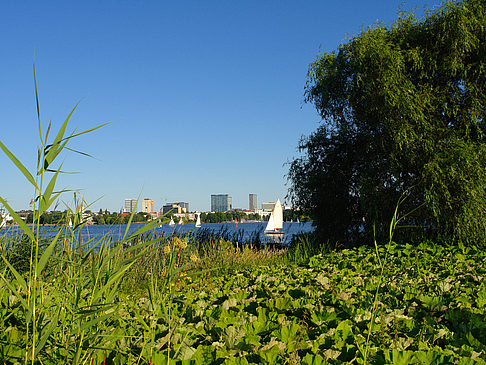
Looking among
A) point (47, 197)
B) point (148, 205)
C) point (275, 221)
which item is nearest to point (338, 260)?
point (148, 205)

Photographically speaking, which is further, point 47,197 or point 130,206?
point 130,206

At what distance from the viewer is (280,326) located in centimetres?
228

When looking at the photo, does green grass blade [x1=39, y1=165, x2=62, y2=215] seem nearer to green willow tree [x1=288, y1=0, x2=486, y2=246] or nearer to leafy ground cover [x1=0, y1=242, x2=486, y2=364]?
leafy ground cover [x1=0, y1=242, x2=486, y2=364]

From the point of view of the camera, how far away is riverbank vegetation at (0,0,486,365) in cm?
181

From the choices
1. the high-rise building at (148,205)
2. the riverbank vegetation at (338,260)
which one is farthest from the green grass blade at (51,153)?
the high-rise building at (148,205)

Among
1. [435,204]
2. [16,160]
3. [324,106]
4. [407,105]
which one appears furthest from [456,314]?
[324,106]

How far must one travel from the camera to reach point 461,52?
8.40 metres

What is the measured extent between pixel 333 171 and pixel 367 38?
3221 millimetres

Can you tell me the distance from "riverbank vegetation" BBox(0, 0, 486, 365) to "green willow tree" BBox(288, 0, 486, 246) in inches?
1.5

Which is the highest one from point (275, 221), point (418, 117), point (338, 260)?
point (418, 117)

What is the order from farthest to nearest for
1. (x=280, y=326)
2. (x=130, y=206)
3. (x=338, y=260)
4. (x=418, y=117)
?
(x=418, y=117)
(x=338, y=260)
(x=130, y=206)
(x=280, y=326)

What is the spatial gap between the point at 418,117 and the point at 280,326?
22.9 feet

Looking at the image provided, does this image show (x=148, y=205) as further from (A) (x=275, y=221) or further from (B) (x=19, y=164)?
(A) (x=275, y=221)

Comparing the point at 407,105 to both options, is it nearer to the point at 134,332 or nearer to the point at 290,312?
the point at 290,312
